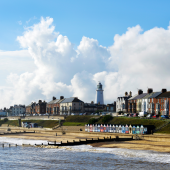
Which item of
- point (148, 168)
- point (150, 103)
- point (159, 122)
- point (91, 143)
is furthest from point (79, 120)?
point (148, 168)

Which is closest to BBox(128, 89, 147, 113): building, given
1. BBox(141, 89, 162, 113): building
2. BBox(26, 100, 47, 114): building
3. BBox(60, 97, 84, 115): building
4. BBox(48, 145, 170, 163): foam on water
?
BBox(141, 89, 162, 113): building

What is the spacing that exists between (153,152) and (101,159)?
9.96 metres

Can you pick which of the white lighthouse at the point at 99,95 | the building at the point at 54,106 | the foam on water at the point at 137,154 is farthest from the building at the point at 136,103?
the foam on water at the point at 137,154

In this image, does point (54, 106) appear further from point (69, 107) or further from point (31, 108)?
point (31, 108)

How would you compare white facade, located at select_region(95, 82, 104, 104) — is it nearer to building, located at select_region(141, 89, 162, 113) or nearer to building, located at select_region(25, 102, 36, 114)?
building, located at select_region(25, 102, 36, 114)

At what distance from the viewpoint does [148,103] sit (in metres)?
111

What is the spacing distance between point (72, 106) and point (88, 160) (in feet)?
357

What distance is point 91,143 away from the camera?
58875 mm

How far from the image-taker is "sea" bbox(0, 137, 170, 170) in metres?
35.9

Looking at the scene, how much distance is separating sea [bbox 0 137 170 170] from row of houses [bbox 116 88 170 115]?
5389 cm

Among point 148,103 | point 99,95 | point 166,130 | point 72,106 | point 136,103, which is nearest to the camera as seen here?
point 166,130

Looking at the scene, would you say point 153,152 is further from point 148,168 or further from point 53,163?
point 53,163

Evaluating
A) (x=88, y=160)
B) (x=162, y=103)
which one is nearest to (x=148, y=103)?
(x=162, y=103)

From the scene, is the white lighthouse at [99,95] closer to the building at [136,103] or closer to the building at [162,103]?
the building at [136,103]
